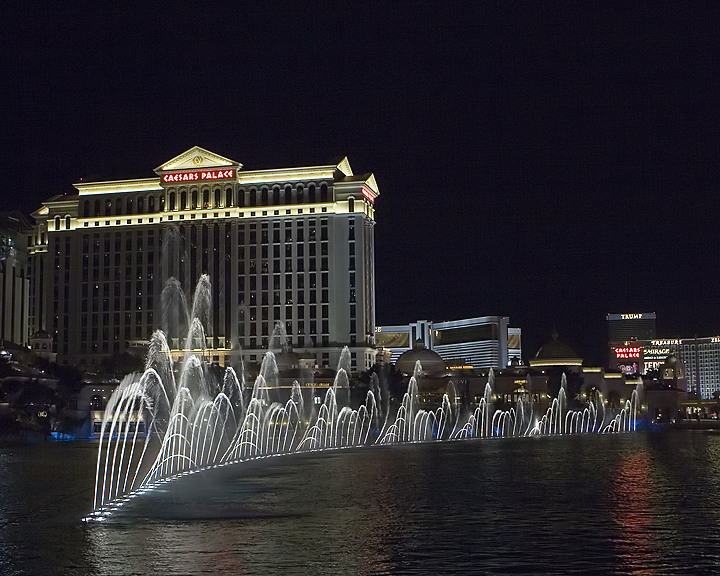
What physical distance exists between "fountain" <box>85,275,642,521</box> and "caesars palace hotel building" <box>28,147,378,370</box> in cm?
266

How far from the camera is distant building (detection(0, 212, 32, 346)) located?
13225cm

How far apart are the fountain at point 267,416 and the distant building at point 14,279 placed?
899 inches

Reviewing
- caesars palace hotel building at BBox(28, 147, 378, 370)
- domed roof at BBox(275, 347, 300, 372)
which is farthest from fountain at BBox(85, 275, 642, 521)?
caesars palace hotel building at BBox(28, 147, 378, 370)

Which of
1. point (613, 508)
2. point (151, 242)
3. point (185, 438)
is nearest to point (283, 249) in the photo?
point (151, 242)

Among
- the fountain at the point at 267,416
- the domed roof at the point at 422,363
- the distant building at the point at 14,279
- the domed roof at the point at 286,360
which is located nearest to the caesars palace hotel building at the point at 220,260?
the fountain at the point at 267,416

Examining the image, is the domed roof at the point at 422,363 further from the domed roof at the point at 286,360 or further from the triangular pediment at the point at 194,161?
the triangular pediment at the point at 194,161

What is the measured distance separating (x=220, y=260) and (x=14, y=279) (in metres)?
31.4

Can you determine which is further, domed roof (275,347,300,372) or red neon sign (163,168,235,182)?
red neon sign (163,168,235,182)

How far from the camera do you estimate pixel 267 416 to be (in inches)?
3607

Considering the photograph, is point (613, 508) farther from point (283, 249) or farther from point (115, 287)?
point (115, 287)

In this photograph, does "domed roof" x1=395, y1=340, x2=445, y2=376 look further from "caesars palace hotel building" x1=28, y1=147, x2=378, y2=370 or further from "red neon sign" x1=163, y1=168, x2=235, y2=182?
"red neon sign" x1=163, y1=168, x2=235, y2=182

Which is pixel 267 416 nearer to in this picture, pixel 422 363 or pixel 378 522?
pixel 422 363

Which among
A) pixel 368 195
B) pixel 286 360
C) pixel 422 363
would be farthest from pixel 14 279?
pixel 422 363

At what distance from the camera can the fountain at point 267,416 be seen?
67750 millimetres
